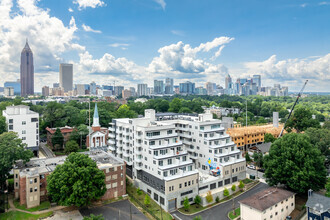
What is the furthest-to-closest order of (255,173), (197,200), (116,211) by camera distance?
(255,173)
(197,200)
(116,211)

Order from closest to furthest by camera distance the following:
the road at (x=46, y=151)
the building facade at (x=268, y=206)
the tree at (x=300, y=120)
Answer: the building facade at (x=268, y=206), the road at (x=46, y=151), the tree at (x=300, y=120)

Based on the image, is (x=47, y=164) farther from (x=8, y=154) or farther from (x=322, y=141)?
(x=322, y=141)

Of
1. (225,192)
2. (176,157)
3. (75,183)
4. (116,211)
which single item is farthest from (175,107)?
(75,183)

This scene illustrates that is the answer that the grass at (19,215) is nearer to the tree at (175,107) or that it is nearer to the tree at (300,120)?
the tree at (300,120)

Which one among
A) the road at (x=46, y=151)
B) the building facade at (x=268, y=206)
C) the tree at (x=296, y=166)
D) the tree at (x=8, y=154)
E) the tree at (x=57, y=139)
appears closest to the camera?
the building facade at (x=268, y=206)

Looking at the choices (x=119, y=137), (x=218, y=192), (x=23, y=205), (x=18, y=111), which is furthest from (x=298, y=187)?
(x=18, y=111)

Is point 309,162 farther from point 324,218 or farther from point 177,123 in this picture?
point 177,123

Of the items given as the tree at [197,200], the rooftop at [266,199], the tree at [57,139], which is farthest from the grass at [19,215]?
the tree at [57,139]

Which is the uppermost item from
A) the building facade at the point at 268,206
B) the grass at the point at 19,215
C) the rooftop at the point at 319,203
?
the rooftop at the point at 319,203
